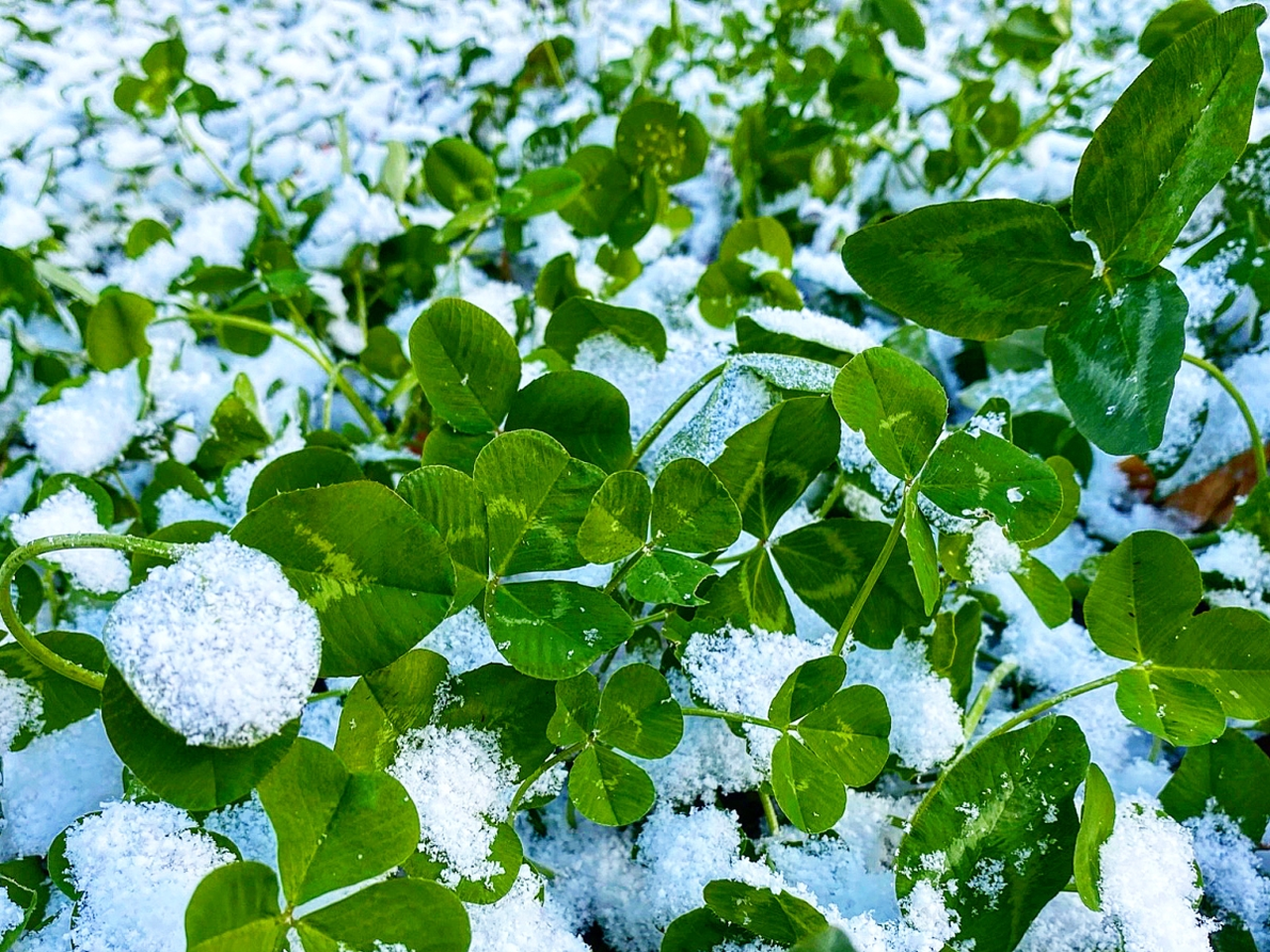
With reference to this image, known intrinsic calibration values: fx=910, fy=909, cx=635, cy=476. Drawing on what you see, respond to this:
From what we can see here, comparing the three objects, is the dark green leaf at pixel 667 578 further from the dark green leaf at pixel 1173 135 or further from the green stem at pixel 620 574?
the dark green leaf at pixel 1173 135

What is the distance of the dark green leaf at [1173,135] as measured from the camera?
60 cm

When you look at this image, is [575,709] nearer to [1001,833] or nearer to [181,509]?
[1001,833]

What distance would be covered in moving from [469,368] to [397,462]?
210 mm

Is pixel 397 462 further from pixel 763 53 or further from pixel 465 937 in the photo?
pixel 763 53

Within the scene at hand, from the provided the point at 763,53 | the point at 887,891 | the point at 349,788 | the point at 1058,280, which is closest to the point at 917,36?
the point at 763,53

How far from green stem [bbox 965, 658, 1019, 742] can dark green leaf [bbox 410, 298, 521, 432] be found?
0.46 metres

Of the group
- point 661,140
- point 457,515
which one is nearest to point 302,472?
point 457,515

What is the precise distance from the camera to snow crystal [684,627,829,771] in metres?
0.65

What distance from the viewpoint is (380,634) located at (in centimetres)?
53

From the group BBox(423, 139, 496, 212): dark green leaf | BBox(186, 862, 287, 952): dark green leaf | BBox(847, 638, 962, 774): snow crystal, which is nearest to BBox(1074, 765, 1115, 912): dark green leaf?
BBox(847, 638, 962, 774): snow crystal

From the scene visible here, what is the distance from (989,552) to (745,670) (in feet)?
0.69

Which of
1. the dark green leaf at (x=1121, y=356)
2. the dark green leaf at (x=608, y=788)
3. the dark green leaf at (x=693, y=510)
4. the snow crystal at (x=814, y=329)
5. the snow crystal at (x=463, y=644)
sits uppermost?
the dark green leaf at (x=1121, y=356)

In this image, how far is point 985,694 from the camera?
0.77 metres

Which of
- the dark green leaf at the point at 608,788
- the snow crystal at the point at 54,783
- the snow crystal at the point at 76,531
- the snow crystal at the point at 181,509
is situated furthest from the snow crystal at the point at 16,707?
the dark green leaf at the point at 608,788
